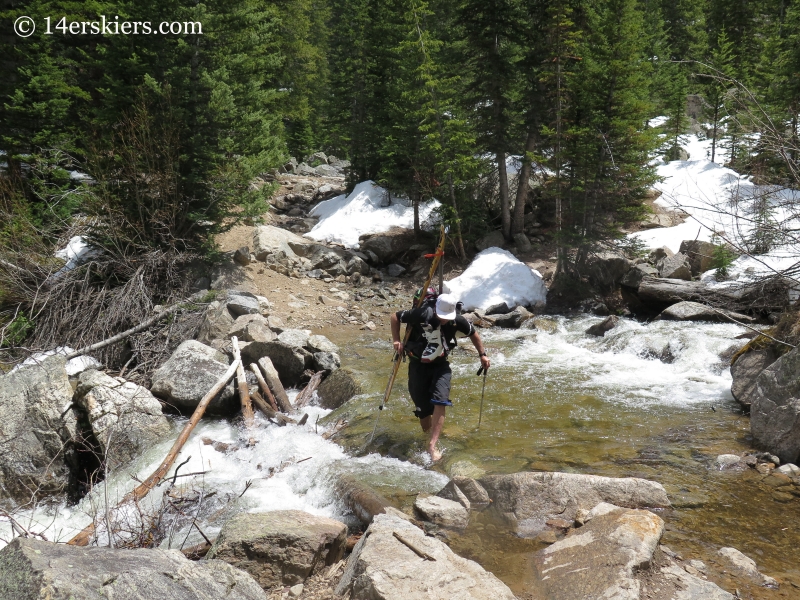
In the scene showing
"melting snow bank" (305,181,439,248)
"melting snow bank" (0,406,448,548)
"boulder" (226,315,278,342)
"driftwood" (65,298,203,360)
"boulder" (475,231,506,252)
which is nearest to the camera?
Answer: "melting snow bank" (0,406,448,548)

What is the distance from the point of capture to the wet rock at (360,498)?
5745 mm

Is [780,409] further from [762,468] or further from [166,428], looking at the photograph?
[166,428]

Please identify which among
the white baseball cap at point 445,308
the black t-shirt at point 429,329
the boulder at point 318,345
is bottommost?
the boulder at point 318,345

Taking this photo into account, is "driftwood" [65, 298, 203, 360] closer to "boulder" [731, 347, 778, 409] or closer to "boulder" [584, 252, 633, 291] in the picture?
"boulder" [731, 347, 778, 409]

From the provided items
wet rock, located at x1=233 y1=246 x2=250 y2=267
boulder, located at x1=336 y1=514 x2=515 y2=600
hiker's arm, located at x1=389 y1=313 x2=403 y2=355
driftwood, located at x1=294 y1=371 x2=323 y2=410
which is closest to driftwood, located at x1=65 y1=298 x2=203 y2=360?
driftwood, located at x1=294 y1=371 x2=323 y2=410

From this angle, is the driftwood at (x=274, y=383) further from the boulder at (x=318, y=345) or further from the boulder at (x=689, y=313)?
the boulder at (x=689, y=313)

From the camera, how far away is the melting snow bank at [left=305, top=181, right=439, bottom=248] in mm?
24516

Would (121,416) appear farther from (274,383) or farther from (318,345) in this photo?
(318,345)

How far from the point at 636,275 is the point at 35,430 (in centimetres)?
1506

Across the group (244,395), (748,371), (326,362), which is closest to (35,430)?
(244,395)

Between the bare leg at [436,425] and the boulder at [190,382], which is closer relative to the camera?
the bare leg at [436,425]

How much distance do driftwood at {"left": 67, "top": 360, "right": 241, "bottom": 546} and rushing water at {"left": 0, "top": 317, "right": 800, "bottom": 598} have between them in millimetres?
260

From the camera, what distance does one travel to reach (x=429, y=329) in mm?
7312

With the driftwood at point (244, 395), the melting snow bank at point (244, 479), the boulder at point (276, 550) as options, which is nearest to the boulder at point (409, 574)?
the boulder at point (276, 550)
